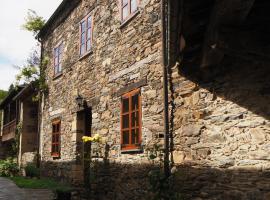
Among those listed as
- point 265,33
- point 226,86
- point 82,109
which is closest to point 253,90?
point 226,86

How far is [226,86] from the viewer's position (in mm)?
5082

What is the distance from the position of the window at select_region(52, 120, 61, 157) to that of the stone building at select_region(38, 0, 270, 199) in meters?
0.07

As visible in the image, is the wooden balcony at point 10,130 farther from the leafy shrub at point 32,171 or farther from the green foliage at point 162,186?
the green foliage at point 162,186

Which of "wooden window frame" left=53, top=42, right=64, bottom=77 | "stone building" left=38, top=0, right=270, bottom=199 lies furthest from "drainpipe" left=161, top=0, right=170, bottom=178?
"wooden window frame" left=53, top=42, right=64, bottom=77

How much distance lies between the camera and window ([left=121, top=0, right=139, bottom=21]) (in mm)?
7508

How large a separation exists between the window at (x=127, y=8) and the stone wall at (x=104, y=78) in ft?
0.62

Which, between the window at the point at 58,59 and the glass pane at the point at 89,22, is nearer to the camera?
the glass pane at the point at 89,22

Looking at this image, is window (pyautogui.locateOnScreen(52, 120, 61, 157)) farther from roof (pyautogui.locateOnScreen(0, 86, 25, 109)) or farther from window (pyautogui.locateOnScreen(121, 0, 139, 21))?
roof (pyautogui.locateOnScreen(0, 86, 25, 109))

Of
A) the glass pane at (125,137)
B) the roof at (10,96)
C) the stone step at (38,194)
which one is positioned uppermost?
the roof at (10,96)

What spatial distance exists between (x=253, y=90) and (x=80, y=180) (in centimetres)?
644

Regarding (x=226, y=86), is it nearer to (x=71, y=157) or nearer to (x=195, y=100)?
(x=195, y=100)

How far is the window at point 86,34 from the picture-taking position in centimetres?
974

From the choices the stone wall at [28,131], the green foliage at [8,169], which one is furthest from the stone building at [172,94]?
the stone wall at [28,131]

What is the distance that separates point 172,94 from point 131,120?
4.60ft
